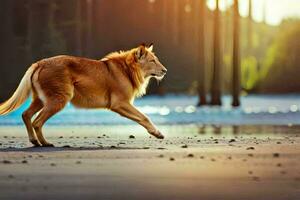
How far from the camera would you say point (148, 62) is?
20.4 m

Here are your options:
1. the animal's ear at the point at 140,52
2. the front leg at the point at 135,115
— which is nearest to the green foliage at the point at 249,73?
the animal's ear at the point at 140,52

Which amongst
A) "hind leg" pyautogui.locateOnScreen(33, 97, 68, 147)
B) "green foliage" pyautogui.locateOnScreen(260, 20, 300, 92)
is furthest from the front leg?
"green foliage" pyautogui.locateOnScreen(260, 20, 300, 92)

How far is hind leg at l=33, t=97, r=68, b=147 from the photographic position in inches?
706

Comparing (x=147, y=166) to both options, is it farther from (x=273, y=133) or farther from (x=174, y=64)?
(x=174, y=64)

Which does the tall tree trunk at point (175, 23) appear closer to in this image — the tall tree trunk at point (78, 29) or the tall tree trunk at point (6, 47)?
the tall tree trunk at point (78, 29)

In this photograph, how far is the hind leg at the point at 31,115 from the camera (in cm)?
1789

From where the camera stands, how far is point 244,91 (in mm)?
83438

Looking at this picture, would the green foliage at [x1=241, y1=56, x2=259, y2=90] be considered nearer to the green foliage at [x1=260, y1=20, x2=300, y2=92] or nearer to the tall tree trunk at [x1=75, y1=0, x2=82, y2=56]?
the green foliage at [x1=260, y1=20, x2=300, y2=92]

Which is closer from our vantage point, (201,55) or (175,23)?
(201,55)

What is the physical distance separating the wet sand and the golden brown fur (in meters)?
0.53

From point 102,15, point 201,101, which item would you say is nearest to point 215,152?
point 201,101

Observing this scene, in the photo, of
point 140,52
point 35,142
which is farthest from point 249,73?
point 35,142

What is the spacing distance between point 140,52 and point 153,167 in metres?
6.56

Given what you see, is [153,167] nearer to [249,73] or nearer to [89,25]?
[89,25]
